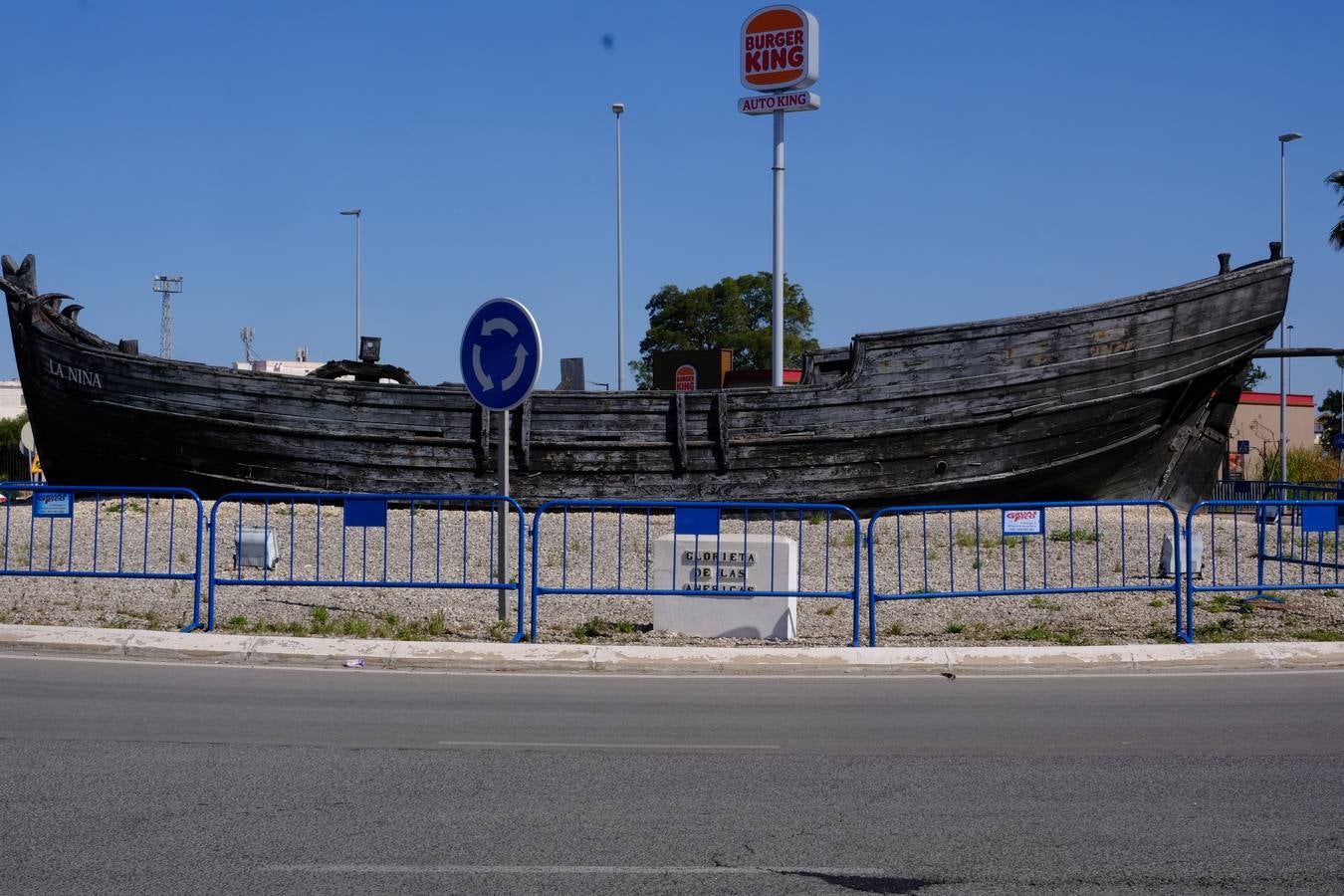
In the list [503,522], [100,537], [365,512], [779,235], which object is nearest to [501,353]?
[503,522]

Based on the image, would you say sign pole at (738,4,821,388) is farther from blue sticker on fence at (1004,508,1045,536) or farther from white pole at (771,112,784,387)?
blue sticker on fence at (1004,508,1045,536)

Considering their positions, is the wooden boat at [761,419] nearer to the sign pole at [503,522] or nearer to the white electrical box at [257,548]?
the white electrical box at [257,548]

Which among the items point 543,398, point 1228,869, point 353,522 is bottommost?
point 1228,869

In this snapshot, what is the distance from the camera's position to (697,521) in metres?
10.5

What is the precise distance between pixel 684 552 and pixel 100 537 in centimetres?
851

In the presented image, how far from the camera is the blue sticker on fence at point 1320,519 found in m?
11.4

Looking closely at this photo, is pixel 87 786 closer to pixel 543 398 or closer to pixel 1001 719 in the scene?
pixel 1001 719

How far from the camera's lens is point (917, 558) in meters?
15.4

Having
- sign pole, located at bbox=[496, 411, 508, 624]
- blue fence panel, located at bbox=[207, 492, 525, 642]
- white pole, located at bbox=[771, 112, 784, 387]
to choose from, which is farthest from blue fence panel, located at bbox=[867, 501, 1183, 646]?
white pole, located at bbox=[771, 112, 784, 387]

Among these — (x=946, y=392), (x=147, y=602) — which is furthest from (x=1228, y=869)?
(x=946, y=392)

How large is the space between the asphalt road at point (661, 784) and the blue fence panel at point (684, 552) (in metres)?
1.54

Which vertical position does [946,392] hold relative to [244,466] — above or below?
above

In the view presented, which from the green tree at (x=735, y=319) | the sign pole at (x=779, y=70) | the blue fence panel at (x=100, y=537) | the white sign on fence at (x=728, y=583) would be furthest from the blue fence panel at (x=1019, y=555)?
the green tree at (x=735, y=319)

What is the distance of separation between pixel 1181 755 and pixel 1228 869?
2.05 metres
